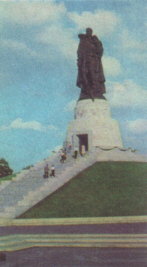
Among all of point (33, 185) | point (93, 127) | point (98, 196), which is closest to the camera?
point (98, 196)

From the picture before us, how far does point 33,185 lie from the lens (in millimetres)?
19797

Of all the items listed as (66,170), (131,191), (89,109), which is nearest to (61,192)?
(66,170)

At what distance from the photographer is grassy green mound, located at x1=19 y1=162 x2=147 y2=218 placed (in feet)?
50.3

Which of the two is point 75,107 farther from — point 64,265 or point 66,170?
point 64,265

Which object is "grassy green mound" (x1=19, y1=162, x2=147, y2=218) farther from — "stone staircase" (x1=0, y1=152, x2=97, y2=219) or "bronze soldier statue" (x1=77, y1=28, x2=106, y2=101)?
"bronze soldier statue" (x1=77, y1=28, x2=106, y2=101)

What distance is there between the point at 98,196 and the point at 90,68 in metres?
17.4

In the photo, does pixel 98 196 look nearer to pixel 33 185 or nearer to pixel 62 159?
pixel 33 185

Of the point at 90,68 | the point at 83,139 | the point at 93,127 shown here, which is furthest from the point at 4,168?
the point at 90,68

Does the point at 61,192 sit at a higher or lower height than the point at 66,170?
lower

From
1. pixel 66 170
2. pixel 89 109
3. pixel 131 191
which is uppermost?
pixel 89 109

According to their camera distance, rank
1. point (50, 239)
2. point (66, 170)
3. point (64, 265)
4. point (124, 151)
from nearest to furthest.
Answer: point (64, 265) < point (50, 239) < point (66, 170) < point (124, 151)

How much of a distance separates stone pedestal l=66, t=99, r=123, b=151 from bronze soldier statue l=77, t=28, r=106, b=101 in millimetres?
1152

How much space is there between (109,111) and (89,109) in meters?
2.36

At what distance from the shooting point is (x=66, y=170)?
20.8 metres
